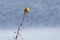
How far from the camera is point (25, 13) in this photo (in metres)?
66.9

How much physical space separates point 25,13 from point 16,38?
284 cm

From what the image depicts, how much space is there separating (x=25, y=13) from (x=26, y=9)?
2.23 feet

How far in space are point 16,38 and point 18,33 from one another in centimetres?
101

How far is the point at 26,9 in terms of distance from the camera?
67500 mm

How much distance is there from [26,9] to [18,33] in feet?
5.80

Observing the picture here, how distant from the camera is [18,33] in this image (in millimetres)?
68188

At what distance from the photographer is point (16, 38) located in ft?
227

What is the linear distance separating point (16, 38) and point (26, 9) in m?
2.57

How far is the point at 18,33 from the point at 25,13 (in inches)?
74.5
